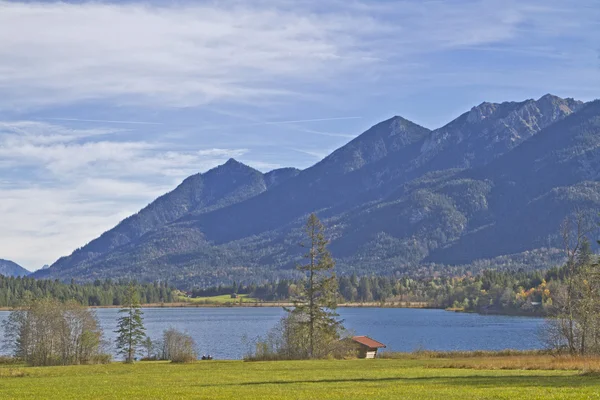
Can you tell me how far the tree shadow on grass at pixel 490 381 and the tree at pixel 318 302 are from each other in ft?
99.3

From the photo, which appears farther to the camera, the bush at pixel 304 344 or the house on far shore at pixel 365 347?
the house on far shore at pixel 365 347

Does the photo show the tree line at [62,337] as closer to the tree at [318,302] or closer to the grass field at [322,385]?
the tree at [318,302]

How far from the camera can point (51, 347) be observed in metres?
82.6

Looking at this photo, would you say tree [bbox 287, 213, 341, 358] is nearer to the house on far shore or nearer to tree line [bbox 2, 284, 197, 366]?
the house on far shore

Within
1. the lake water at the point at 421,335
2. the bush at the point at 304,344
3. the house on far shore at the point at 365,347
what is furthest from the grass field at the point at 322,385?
the lake water at the point at 421,335

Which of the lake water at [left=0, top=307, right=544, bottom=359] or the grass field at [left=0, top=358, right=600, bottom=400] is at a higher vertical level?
the grass field at [left=0, top=358, right=600, bottom=400]

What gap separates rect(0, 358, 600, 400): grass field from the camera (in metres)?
32.1

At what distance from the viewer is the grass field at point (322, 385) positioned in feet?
105

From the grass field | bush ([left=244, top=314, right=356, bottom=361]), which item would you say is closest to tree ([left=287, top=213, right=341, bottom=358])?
bush ([left=244, top=314, right=356, bottom=361])

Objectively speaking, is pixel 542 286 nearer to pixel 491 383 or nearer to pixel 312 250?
pixel 312 250

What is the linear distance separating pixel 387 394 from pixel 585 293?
129ft

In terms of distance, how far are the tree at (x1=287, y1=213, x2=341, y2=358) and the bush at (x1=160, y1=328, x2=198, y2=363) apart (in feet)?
37.0

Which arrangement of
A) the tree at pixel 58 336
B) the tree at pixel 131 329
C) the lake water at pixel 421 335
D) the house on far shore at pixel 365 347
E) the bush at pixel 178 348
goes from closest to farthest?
the bush at pixel 178 348 < the house on far shore at pixel 365 347 < the tree at pixel 58 336 < the tree at pixel 131 329 < the lake water at pixel 421 335

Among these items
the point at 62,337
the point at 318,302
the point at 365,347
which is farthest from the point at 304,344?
the point at 62,337
